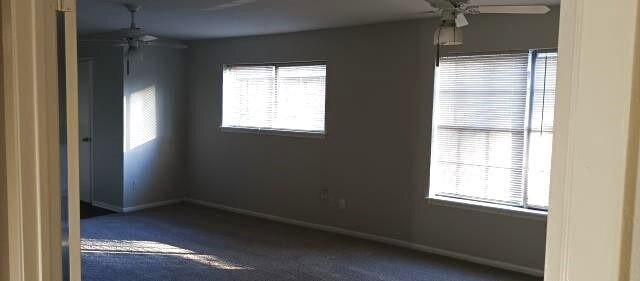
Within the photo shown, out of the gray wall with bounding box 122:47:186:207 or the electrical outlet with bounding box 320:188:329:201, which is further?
the gray wall with bounding box 122:47:186:207

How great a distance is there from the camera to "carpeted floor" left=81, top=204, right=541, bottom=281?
4273 mm

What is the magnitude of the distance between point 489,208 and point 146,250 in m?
3.21

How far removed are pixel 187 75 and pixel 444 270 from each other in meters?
4.41

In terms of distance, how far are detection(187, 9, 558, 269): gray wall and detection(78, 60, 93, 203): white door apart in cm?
156

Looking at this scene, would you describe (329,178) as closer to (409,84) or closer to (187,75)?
(409,84)

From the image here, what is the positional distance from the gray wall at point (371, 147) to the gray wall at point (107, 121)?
3.80 ft

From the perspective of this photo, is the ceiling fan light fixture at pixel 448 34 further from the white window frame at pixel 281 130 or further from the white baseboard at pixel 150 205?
the white baseboard at pixel 150 205

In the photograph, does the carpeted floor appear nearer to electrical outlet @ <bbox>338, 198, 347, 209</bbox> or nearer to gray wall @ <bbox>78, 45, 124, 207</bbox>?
electrical outlet @ <bbox>338, 198, 347, 209</bbox>

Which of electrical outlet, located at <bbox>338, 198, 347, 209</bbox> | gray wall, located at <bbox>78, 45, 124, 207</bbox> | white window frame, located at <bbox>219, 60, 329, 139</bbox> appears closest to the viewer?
electrical outlet, located at <bbox>338, 198, 347, 209</bbox>

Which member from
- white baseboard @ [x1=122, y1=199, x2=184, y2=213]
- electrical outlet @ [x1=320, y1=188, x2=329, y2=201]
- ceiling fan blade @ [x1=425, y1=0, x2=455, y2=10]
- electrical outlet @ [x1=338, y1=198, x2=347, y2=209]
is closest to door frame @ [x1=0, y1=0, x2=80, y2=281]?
ceiling fan blade @ [x1=425, y1=0, x2=455, y2=10]

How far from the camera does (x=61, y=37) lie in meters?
1.22

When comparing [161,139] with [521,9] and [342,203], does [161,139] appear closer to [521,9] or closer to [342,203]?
[342,203]

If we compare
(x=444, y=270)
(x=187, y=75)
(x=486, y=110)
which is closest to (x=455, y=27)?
(x=486, y=110)

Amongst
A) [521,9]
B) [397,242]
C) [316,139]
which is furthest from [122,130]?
[521,9]
